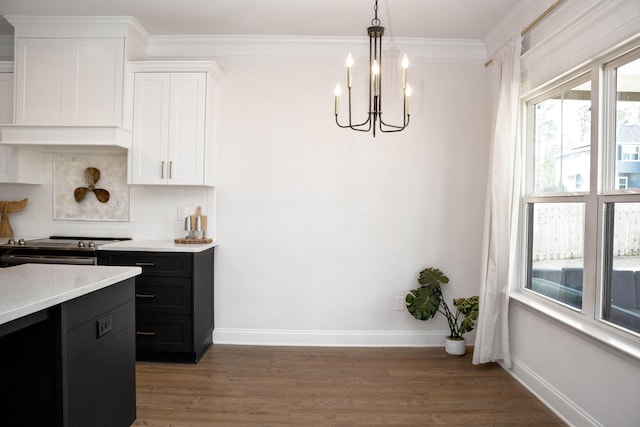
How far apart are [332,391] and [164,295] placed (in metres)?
1.51

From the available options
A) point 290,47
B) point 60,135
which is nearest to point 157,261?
point 60,135

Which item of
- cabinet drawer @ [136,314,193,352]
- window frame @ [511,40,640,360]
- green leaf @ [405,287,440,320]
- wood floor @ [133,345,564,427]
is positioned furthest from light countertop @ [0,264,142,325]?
window frame @ [511,40,640,360]

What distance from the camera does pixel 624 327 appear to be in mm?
2227

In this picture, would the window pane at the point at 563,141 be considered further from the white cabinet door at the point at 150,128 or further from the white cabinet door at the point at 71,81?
the white cabinet door at the point at 71,81

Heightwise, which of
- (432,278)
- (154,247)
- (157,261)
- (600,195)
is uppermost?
(600,195)

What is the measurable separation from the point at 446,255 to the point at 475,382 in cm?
116

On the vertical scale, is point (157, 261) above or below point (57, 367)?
above

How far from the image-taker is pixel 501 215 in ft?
10.5

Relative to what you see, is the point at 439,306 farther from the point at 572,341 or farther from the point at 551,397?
the point at 572,341

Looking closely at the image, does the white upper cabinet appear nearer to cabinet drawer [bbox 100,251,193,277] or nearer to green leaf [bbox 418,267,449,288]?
cabinet drawer [bbox 100,251,193,277]

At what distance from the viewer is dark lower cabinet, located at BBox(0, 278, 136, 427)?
5.45ft

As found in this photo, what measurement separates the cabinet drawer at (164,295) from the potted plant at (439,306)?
189 centimetres

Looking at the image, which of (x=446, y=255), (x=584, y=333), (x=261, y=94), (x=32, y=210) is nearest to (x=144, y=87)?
(x=261, y=94)

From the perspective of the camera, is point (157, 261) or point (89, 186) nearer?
point (157, 261)
